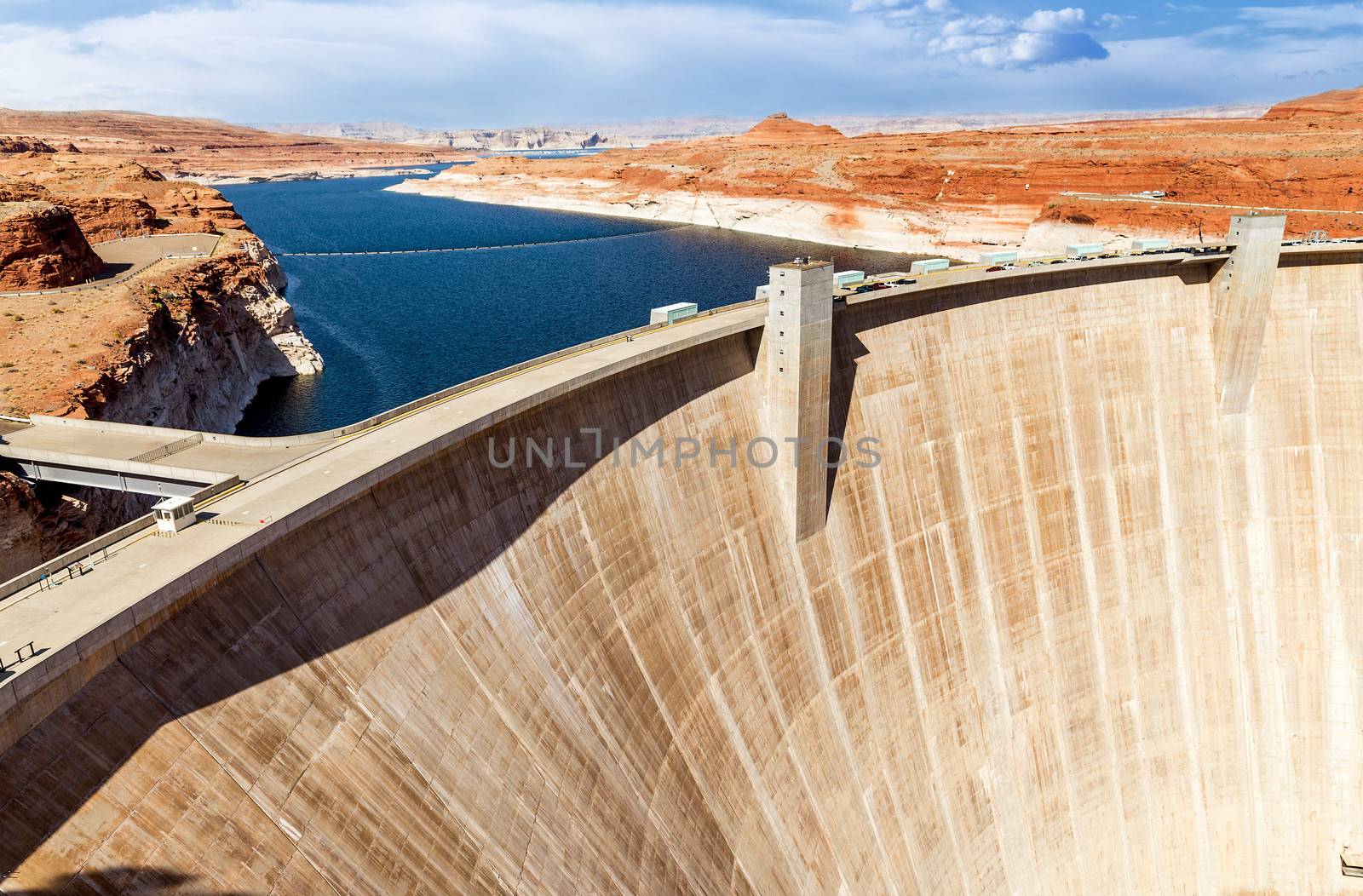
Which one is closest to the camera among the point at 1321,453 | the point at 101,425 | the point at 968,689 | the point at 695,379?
the point at 101,425

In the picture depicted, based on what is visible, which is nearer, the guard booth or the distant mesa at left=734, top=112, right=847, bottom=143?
the guard booth

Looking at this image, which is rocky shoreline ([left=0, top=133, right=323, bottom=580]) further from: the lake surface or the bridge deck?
the bridge deck

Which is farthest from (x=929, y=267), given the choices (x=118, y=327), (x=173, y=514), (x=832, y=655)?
(x=118, y=327)

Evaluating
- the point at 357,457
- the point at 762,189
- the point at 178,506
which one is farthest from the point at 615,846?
the point at 762,189

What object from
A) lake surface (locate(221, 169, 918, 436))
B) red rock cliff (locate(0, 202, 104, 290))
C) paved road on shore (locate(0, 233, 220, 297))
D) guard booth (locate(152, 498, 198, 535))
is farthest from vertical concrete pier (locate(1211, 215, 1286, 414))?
red rock cliff (locate(0, 202, 104, 290))

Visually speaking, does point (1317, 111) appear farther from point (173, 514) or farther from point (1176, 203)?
point (173, 514)

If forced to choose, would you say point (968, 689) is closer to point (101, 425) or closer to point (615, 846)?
point (615, 846)
